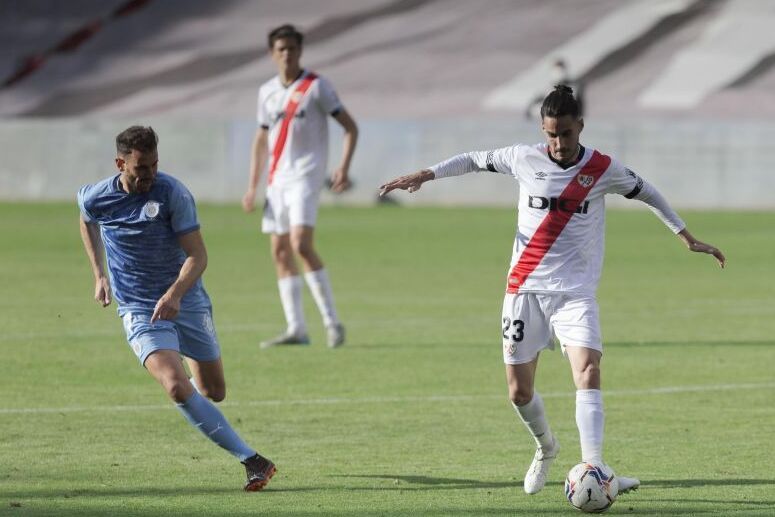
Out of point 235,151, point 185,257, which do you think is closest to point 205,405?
point 185,257

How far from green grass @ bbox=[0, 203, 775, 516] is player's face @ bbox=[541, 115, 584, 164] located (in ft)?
5.10

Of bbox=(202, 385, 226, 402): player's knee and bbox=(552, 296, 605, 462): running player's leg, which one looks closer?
bbox=(552, 296, 605, 462): running player's leg

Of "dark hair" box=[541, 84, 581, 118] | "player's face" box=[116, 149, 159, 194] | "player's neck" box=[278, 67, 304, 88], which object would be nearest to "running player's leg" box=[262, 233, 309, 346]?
"player's neck" box=[278, 67, 304, 88]

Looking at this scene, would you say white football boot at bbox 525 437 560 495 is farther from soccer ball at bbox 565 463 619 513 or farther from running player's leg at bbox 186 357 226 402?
running player's leg at bbox 186 357 226 402

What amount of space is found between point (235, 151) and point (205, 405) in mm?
33916

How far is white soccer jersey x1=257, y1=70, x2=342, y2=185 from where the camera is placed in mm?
13875

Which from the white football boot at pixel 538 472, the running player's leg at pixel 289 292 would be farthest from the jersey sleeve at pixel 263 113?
the white football boot at pixel 538 472

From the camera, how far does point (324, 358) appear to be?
12914 mm

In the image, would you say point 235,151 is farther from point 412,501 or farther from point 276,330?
point 412,501

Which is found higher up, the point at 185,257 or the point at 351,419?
the point at 185,257

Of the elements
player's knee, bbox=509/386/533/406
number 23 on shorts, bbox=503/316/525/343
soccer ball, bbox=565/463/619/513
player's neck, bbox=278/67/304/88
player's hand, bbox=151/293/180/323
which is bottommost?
soccer ball, bbox=565/463/619/513

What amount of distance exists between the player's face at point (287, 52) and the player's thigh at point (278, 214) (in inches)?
39.6

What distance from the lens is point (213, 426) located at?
7.64m

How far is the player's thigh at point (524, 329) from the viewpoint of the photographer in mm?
7820
